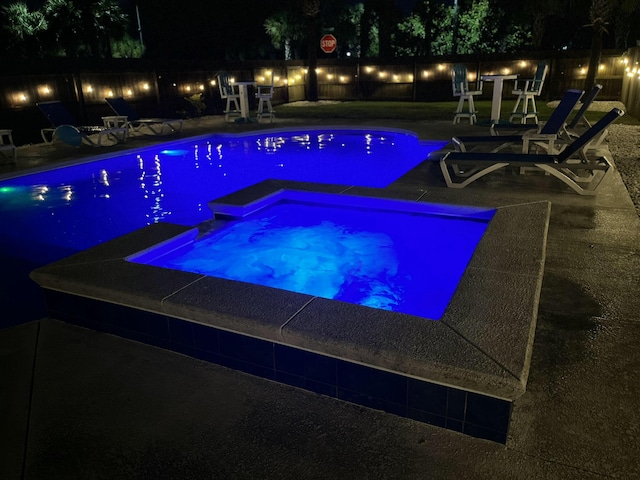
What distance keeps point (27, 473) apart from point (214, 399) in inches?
34.6

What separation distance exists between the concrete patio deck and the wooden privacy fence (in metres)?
12.3

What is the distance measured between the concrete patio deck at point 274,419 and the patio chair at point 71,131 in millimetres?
9382

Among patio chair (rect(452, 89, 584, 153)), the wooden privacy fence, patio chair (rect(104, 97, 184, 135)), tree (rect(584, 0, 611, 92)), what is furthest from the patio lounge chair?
tree (rect(584, 0, 611, 92))

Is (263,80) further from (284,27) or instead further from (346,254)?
(346,254)

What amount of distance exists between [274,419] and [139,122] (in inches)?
485

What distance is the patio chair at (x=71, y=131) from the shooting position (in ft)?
37.0

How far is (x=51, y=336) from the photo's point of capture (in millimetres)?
3223

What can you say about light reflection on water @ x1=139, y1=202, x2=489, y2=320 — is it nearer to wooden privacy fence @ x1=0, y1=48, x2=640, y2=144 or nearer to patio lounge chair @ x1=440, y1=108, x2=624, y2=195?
patio lounge chair @ x1=440, y1=108, x2=624, y2=195

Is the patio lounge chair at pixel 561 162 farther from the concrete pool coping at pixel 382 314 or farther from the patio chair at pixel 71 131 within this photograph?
the patio chair at pixel 71 131

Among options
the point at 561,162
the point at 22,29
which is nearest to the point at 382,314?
the point at 561,162

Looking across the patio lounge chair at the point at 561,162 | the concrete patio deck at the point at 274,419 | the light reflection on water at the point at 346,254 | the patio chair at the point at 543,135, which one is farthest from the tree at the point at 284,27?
the concrete patio deck at the point at 274,419

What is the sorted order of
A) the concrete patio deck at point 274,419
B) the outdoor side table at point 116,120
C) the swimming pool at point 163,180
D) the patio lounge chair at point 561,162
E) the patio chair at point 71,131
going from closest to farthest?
1. the concrete patio deck at point 274,419
2. the patio lounge chair at point 561,162
3. the swimming pool at point 163,180
4. the patio chair at point 71,131
5. the outdoor side table at point 116,120

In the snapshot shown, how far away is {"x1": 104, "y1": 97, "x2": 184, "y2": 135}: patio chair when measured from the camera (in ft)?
42.7

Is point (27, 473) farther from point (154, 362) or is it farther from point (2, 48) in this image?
point (2, 48)
